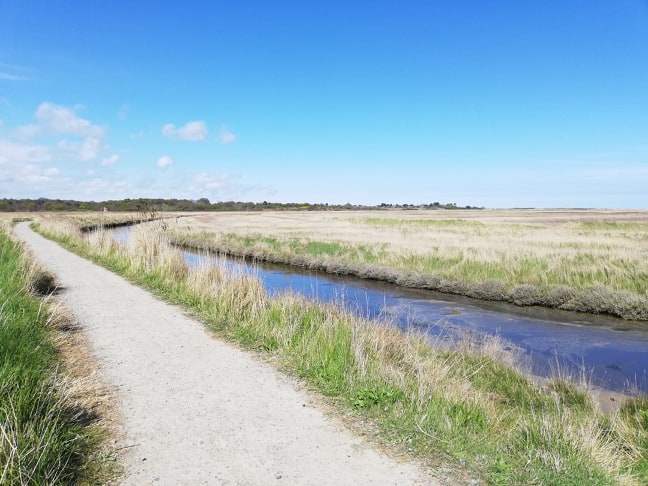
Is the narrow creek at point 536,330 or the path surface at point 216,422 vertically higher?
the path surface at point 216,422

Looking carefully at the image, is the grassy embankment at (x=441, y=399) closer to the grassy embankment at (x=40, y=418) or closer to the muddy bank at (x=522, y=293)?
the grassy embankment at (x=40, y=418)

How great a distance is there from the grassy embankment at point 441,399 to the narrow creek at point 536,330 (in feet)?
3.55

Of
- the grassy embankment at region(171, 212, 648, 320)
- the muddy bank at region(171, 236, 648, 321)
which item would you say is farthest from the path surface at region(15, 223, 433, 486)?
the grassy embankment at region(171, 212, 648, 320)

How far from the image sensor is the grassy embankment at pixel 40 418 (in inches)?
133

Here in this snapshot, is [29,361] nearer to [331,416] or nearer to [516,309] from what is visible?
[331,416]

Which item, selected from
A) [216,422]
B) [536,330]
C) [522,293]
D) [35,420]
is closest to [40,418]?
[35,420]

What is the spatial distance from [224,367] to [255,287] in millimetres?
4217

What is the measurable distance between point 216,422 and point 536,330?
10999 mm

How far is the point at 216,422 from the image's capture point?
4.72m

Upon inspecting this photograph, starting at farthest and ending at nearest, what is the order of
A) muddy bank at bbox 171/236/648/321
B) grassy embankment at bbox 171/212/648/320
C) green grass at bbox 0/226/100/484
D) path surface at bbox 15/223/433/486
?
1. grassy embankment at bbox 171/212/648/320
2. muddy bank at bbox 171/236/648/321
3. path surface at bbox 15/223/433/486
4. green grass at bbox 0/226/100/484

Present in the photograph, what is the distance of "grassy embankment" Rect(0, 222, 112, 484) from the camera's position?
3367 millimetres

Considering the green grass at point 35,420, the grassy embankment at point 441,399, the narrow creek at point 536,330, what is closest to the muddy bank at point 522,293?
the narrow creek at point 536,330

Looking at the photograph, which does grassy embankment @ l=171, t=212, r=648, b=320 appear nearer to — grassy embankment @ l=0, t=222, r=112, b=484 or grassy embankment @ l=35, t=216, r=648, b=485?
grassy embankment @ l=35, t=216, r=648, b=485

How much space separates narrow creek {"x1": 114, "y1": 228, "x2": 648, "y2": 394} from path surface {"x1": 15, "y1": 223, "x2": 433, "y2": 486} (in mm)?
3446
